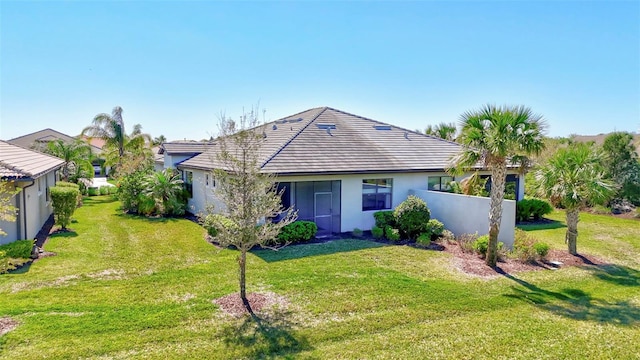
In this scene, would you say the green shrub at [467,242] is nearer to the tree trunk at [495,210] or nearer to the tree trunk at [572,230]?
the tree trunk at [495,210]

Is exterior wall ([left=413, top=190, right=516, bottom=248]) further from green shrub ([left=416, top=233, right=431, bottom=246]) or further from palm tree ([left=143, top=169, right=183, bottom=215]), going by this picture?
palm tree ([left=143, top=169, right=183, bottom=215])

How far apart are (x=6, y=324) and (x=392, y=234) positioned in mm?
12243

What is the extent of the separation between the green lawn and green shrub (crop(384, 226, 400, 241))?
1440 millimetres

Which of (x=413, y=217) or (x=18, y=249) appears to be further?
(x=413, y=217)

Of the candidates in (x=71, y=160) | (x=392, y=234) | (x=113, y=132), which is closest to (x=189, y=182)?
(x=71, y=160)

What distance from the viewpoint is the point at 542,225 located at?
1962 cm

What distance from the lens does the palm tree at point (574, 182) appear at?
1294cm

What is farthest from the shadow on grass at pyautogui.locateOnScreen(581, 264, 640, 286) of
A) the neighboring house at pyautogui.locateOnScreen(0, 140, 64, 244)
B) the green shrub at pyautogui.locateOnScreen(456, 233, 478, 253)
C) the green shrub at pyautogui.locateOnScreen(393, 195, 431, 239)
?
the neighboring house at pyautogui.locateOnScreen(0, 140, 64, 244)

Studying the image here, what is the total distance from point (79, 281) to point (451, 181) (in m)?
16.8

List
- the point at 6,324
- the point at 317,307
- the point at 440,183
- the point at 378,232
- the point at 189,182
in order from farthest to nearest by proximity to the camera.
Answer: the point at 189,182
the point at 440,183
the point at 378,232
the point at 317,307
the point at 6,324

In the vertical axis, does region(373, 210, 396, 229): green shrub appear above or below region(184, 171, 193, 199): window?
below

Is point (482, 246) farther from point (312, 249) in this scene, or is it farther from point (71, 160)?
point (71, 160)

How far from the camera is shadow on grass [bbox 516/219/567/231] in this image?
18.8 meters

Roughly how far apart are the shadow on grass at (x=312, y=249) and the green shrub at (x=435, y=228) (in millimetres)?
2291
